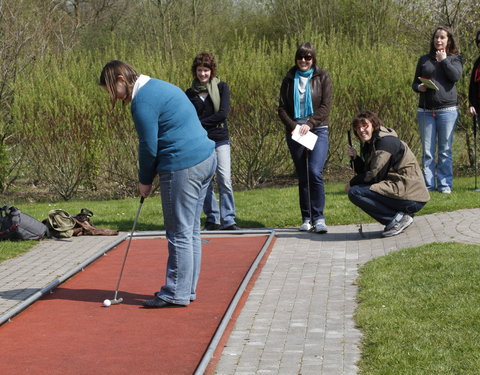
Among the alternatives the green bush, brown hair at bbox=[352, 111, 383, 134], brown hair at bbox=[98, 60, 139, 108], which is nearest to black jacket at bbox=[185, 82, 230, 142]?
brown hair at bbox=[352, 111, 383, 134]

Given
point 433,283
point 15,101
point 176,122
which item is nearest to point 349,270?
point 433,283

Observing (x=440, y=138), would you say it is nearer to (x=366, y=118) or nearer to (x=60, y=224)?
(x=366, y=118)

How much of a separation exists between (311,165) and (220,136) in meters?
1.14

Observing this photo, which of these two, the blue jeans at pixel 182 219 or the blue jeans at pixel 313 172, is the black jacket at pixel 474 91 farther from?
the blue jeans at pixel 182 219

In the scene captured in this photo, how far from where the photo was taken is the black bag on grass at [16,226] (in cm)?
1005

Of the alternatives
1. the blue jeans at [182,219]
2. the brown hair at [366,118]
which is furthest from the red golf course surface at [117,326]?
the brown hair at [366,118]

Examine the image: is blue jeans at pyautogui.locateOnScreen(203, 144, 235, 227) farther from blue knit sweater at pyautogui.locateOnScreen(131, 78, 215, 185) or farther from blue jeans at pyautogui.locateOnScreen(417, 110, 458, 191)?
blue knit sweater at pyautogui.locateOnScreen(131, 78, 215, 185)

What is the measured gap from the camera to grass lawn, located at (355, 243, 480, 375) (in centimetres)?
504

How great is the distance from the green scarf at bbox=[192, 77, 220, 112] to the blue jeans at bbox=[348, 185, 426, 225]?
189 cm

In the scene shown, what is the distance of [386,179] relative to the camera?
31.0 ft

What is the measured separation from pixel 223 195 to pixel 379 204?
2.03 metres

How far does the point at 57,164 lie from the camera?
49.3ft

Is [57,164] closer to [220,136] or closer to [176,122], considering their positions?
[220,136]

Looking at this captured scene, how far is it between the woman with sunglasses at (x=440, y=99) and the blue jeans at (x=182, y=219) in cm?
560
